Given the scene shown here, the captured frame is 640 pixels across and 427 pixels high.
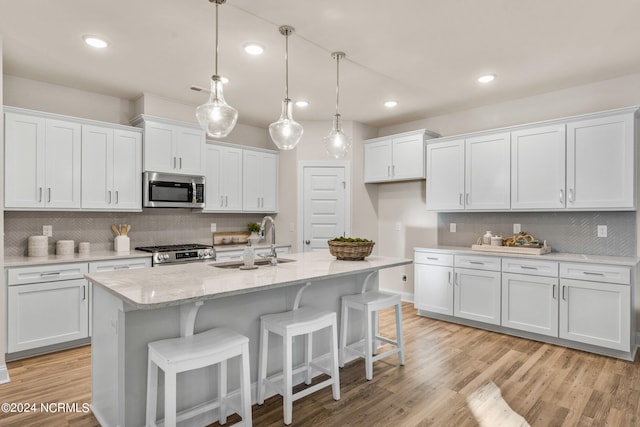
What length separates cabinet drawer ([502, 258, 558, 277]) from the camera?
3754 millimetres

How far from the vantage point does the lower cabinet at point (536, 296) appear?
134 inches

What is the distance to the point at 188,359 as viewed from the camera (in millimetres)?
1893

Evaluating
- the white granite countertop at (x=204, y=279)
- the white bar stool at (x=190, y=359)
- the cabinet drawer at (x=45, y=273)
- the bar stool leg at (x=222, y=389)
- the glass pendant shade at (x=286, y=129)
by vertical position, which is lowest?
the bar stool leg at (x=222, y=389)

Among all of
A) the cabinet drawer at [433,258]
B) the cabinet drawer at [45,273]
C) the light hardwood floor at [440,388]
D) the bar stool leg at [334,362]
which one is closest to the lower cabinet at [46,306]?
the cabinet drawer at [45,273]

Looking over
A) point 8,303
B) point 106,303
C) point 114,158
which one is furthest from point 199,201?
point 106,303

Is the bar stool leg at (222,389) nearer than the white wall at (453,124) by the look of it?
Yes

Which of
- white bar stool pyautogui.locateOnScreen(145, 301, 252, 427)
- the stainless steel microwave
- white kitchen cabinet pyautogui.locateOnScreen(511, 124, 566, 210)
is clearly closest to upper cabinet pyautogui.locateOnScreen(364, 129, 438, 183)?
white kitchen cabinet pyautogui.locateOnScreen(511, 124, 566, 210)

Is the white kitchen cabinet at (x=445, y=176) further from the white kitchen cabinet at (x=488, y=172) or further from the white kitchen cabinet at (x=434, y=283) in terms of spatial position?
the white kitchen cabinet at (x=434, y=283)

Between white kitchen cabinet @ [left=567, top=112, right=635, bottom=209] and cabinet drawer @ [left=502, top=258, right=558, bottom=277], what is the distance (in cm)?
66

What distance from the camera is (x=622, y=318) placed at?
3.35m

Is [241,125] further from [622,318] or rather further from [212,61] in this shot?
[622,318]

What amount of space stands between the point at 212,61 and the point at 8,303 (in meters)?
2.78

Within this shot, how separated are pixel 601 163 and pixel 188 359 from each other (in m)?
4.03

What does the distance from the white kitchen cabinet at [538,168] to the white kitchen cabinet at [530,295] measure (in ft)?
2.18
